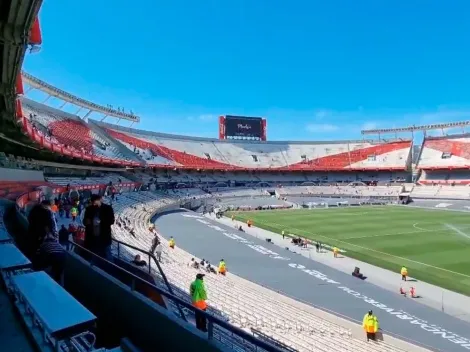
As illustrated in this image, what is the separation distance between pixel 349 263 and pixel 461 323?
8.70m

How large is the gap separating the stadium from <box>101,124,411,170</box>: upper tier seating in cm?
37

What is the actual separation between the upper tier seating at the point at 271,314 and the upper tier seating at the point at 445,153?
5721 cm

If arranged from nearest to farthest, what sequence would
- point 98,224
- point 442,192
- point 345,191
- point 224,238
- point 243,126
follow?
point 98,224 → point 224,238 → point 442,192 → point 345,191 → point 243,126

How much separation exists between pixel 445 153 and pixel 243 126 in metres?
36.3

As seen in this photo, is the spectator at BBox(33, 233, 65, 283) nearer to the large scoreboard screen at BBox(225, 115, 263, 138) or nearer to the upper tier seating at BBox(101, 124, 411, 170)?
the upper tier seating at BBox(101, 124, 411, 170)

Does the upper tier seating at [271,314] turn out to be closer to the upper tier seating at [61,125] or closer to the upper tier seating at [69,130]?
the upper tier seating at [69,130]

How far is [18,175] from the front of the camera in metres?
22.5

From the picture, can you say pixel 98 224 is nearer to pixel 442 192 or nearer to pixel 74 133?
pixel 74 133

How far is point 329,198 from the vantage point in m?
61.3

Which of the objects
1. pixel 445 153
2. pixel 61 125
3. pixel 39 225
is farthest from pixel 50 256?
pixel 445 153

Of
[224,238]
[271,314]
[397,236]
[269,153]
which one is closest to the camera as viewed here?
[271,314]

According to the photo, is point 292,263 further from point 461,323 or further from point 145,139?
point 145,139

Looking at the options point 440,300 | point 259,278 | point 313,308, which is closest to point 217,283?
point 259,278

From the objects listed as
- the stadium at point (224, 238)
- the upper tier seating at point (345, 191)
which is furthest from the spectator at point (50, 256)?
the upper tier seating at point (345, 191)
